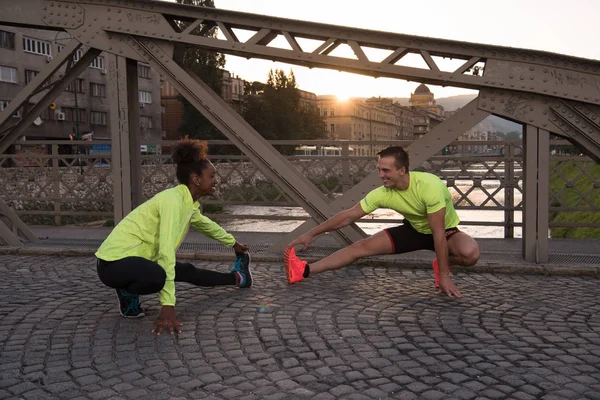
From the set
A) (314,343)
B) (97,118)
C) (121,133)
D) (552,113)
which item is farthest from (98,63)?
(314,343)

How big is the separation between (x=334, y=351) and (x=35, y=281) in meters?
4.06

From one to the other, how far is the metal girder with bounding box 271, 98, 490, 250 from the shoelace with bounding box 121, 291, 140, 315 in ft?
10.4

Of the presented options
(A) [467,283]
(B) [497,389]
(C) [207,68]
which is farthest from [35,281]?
(C) [207,68]

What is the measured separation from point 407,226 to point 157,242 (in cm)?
257

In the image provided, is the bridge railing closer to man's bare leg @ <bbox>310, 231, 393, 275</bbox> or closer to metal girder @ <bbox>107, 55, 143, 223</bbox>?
metal girder @ <bbox>107, 55, 143, 223</bbox>

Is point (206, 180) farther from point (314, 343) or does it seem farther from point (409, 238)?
point (409, 238)

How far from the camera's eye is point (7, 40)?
162 ft

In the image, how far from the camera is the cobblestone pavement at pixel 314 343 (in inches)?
152

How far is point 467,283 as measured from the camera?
273 inches

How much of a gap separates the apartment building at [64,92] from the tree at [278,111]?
10187 mm

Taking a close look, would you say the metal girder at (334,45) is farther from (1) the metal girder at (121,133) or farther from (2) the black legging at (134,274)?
(2) the black legging at (134,274)

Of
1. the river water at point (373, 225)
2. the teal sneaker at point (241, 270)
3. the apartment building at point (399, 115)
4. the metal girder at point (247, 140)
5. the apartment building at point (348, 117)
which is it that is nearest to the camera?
the teal sneaker at point (241, 270)

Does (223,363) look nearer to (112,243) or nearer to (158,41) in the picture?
(112,243)

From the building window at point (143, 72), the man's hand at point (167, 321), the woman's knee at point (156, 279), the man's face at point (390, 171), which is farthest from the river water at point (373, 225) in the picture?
the building window at point (143, 72)
